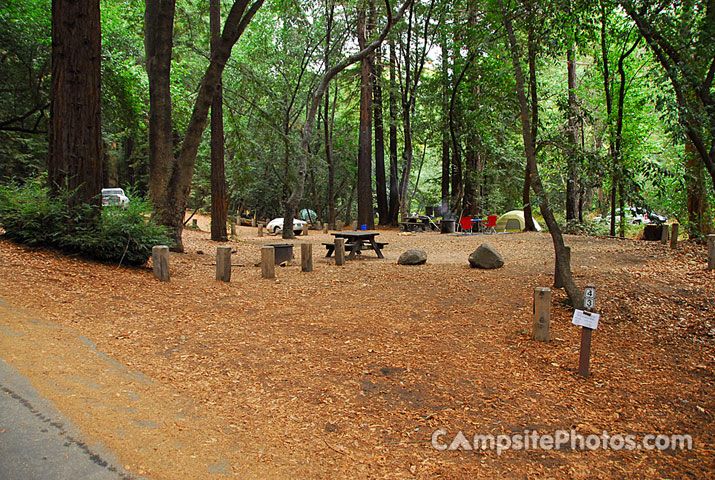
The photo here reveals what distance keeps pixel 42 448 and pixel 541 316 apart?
4.73m

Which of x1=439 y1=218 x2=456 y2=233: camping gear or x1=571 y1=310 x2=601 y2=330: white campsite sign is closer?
x1=571 y1=310 x2=601 y2=330: white campsite sign

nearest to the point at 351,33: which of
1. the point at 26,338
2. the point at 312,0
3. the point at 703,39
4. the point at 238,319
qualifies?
the point at 312,0

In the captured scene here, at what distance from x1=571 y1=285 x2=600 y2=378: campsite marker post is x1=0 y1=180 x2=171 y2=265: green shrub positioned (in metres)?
6.17

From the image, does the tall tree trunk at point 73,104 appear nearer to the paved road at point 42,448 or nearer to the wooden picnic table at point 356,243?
the paved road at point 42,448

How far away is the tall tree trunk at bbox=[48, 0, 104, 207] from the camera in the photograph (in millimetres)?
6895

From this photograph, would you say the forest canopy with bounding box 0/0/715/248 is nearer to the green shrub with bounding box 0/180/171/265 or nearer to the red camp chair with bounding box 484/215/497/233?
the green shrub with bounding box 0/180/171/265

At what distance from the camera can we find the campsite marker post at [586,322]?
4168 millimetres

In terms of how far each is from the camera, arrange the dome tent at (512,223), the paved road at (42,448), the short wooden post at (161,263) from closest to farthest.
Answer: the paved road at (42,448), the short wooden post at (161,263), the dome tent at (512,223)

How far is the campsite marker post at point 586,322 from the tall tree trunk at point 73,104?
6.89 m

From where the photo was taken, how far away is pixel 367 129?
2109 cm

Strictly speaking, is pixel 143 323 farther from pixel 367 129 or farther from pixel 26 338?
pixel 367 129

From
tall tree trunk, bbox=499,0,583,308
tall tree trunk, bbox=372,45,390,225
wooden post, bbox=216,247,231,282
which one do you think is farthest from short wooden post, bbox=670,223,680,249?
tall tree trunk, bbox=372,45,390,225

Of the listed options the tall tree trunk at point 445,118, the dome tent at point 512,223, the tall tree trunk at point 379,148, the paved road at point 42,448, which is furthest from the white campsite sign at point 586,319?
the tall tree trunk at point 379,148

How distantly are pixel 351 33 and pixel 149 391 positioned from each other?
806 inches
